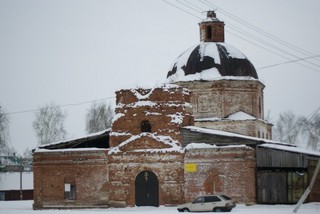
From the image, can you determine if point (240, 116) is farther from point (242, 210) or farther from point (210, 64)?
point (242, 210)

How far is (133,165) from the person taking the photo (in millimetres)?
32875

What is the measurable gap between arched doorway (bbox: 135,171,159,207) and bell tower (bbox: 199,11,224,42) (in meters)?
15.3

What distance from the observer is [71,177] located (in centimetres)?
3381

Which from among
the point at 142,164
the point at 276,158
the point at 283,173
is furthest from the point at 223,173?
the point at 142,164

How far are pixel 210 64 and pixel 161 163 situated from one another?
11400 mm

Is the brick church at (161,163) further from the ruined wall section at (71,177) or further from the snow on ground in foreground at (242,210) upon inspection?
the snow on ground in foreground at (242,210)

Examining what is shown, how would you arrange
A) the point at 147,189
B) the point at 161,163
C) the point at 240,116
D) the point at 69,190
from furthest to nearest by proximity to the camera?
the point at 240,116 → the point at 69,190 → the point at 147,189 → the point at 161,163

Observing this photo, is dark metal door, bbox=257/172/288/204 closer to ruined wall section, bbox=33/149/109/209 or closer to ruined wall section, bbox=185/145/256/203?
ruined wall section, bbox=185/145/256/203

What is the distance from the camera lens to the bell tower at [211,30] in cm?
4453

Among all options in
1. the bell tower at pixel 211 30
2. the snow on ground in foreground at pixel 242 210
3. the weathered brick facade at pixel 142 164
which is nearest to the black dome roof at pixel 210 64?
the bell tower at pixel 211 30

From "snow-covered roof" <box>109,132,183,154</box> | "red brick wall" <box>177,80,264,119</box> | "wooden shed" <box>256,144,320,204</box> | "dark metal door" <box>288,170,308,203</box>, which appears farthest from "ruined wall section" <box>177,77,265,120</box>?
"dark metal door" <box>288,170,308,203</box>

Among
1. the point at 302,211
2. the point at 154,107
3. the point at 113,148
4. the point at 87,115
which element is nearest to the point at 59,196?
the point at 113,148

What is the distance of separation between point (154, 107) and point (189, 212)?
718 centimetres

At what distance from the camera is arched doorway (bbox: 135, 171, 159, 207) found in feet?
107
